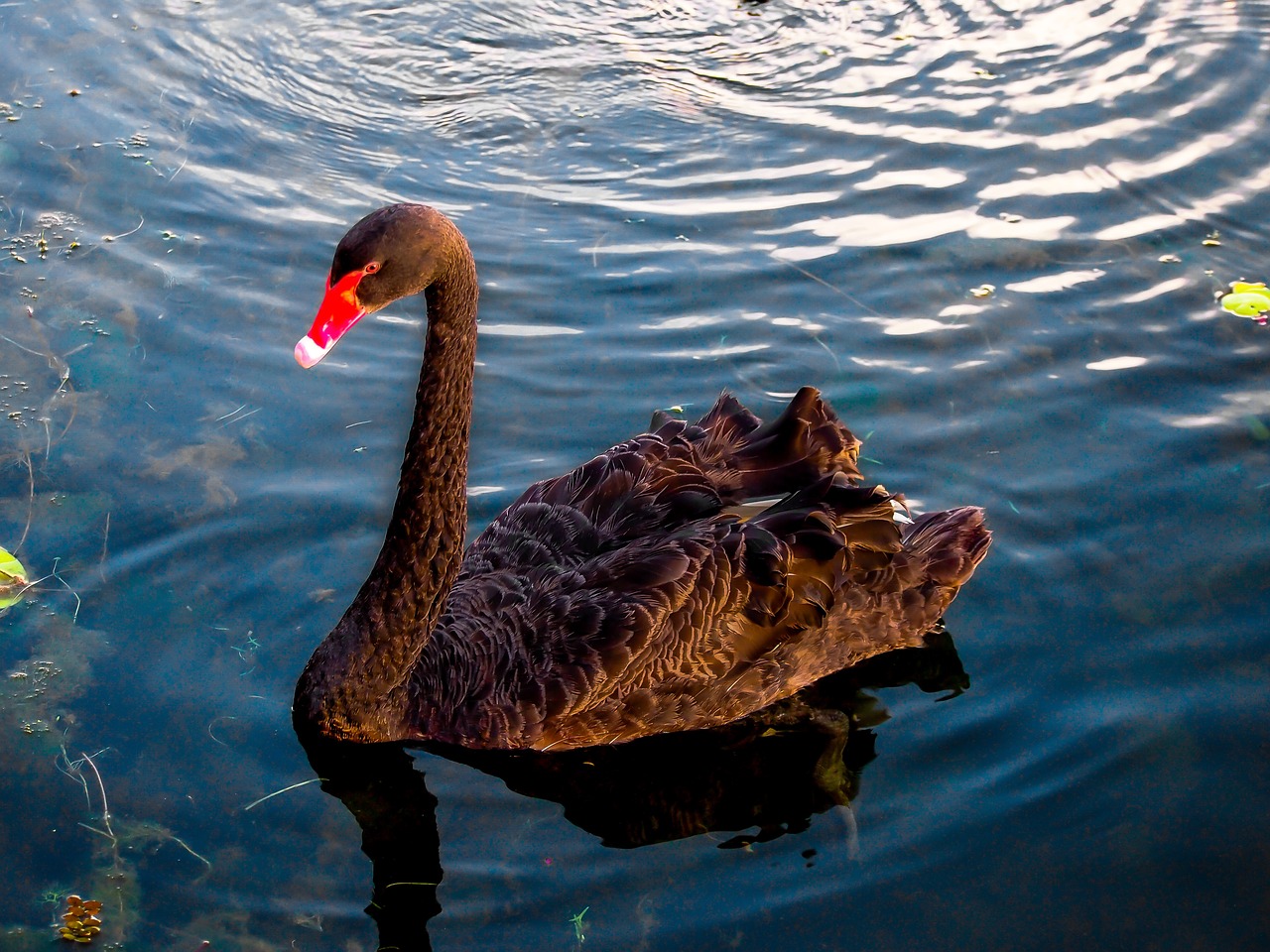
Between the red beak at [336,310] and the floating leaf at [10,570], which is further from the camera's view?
the floating leaf at [10,570]

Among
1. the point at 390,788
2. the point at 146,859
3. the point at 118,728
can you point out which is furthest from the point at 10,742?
the point at 390,788

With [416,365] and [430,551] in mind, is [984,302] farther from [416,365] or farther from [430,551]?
[430,551]

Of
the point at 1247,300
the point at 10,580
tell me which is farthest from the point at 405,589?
the point at 1247,300

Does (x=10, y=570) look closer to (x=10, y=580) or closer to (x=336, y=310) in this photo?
(x=10, y=580)

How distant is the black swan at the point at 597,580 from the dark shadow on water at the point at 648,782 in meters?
0.07

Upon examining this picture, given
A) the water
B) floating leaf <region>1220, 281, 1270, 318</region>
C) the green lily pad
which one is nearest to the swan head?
the water

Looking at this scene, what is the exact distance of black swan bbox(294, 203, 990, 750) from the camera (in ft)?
16.4

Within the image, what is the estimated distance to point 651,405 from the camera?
22.9 feet

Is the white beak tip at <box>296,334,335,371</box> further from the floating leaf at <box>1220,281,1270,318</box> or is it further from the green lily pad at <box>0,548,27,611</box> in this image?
the floating leaf at <box>1220,281,1270,318</box>

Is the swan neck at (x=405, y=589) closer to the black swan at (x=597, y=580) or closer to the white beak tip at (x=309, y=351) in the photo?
the black swan at (x=597, y=580)

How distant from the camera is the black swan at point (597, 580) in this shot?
5.01 metres

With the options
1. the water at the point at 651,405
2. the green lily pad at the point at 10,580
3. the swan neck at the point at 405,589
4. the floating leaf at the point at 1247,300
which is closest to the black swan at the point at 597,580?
the swan neck at the point at 405,589

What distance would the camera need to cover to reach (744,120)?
9211 millimetres

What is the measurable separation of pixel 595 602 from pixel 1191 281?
4253 mm
